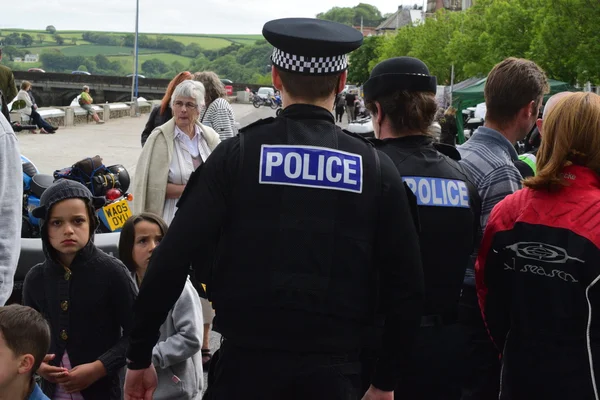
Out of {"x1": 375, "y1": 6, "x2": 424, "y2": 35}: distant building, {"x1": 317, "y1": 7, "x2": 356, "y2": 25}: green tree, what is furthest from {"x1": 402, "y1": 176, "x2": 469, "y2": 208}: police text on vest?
{"x1": 317, "y1": 7, "x2": 356, "y2": 25}: green tree

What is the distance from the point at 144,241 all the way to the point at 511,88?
6.55 feet

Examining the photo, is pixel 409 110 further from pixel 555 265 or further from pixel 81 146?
pixel 81 146

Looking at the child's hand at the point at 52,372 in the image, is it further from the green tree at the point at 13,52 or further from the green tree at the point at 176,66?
the green tree at the point at 13,52

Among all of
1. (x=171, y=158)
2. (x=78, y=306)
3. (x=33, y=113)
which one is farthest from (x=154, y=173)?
(x=33, y=113)

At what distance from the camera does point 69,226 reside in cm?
393

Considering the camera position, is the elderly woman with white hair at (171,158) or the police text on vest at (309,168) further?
the elderly woman with white hair at (171,158)

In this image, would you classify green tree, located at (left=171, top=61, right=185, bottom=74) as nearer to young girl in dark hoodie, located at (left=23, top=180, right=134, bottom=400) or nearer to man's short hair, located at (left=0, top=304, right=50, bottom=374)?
young girl in dark hoodie, located at (left=23, top=180, right=134, bottom=400)

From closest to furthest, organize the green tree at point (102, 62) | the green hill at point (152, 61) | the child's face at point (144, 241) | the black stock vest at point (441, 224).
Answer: the black stock vest at point (441, 224) < the child's face at point (144, 241) < the green hill at point (152, 61) < the green tree at point (102, 62)

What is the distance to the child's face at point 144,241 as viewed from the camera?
4473 millimetres

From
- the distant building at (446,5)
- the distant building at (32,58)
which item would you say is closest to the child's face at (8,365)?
the distant building at (446,5)

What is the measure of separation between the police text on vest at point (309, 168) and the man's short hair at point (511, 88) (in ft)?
4.44

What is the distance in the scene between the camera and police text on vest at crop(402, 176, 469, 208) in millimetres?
3371

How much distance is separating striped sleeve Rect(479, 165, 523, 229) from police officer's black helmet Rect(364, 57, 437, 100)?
473mm

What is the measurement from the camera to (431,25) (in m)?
62.2
